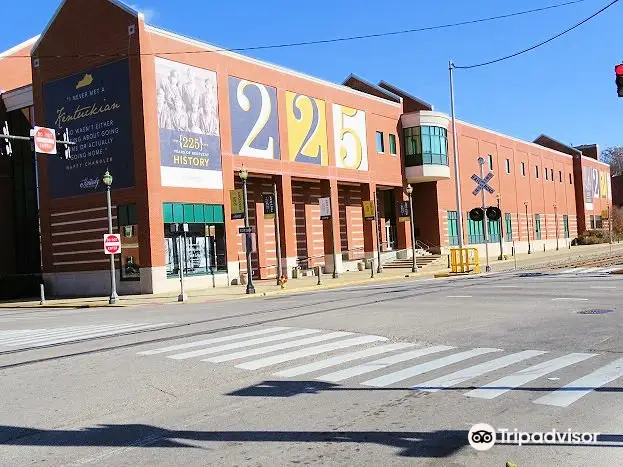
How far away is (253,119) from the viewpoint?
38281 millimetres

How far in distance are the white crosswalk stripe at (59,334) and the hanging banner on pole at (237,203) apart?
15742mm

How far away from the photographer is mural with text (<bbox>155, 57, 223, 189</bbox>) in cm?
3331

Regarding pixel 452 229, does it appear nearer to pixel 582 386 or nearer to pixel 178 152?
pixel 178 152

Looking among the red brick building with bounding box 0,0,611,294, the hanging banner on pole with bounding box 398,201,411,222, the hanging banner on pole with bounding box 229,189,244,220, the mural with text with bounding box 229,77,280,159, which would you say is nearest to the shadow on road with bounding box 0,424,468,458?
the red brick building with bounding box 0,0,611,294

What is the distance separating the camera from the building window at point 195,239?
33.4 m

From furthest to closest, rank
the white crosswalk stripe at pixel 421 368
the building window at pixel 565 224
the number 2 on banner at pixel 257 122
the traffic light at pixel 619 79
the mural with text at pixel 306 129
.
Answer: the building window at pixel 565 224 → the mural with text at pixel 306 129 → the number 2 on banner at pixel 257 122 → the traffic light at pixel 619 79 → the white crosswalk stripe at pixel 421 368

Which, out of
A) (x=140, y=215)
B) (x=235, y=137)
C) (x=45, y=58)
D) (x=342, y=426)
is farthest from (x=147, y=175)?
(x=342, y=426)

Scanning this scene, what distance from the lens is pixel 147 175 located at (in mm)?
32000

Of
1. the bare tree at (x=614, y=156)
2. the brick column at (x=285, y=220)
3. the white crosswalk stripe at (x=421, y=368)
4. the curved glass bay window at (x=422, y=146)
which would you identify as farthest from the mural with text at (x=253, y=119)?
the bare tree at (x=614, y=156)

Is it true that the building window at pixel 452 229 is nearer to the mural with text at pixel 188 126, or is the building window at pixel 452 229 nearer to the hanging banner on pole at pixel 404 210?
the hanging banner on pole at pixel 404 210

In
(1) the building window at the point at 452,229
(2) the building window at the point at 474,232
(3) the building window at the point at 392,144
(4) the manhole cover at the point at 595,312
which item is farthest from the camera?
(2) the building window at the point at 474,232

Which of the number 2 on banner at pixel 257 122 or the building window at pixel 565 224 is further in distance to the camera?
the building window at pixel 565 224

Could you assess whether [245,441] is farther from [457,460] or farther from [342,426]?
[457,460]

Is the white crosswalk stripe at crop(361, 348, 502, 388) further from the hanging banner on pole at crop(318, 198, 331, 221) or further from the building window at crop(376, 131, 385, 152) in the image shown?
the building window at crop(376, 131, 385, 152)
